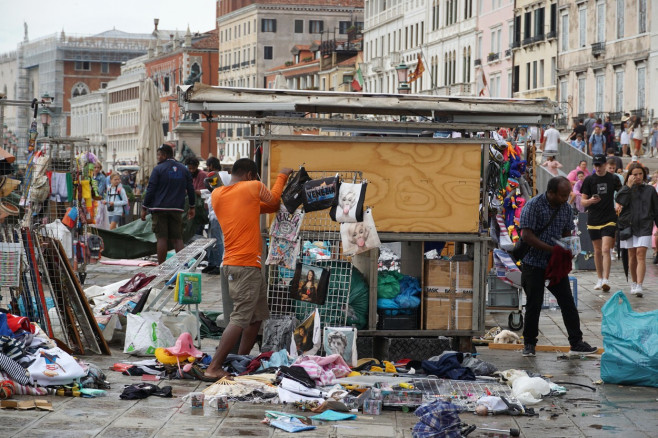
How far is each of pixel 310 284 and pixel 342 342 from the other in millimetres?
544

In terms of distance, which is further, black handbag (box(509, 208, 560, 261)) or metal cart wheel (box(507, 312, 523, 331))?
metal cart wheel (box(507, 312, 523, 331))

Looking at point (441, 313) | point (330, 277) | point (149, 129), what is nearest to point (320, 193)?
point (330, 277)

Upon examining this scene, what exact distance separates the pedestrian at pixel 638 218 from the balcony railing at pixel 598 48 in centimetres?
3650

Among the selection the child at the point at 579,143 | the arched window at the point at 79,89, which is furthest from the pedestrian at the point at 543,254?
the arched window at the point at 79,89

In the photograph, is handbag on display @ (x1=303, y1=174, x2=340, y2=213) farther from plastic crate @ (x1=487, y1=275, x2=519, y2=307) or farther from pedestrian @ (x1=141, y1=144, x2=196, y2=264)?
pedestrian @ (x1=141, y1=144, x2=196, y2=264)

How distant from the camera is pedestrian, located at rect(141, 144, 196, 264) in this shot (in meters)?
17.2

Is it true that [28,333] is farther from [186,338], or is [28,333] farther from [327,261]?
[327,261]

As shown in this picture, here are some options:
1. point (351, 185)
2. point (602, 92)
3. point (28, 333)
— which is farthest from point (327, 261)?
point (602, 92)

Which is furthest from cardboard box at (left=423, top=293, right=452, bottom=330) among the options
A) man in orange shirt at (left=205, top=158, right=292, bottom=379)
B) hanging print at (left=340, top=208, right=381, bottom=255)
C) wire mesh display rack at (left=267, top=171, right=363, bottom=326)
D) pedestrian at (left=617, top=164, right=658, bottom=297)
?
pedestrian at (left=617, top=164, right=658, bottom=297)

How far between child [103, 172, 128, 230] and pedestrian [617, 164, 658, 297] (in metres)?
14.5

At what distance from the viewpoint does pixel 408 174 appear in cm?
1101

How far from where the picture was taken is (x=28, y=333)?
10062mm

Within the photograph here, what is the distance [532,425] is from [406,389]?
1026mm

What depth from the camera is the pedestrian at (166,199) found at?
1717 cm
